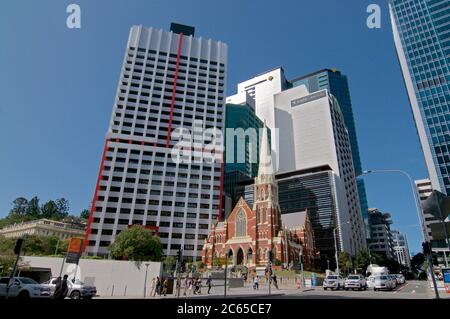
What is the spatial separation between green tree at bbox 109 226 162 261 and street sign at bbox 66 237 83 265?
25.0 m

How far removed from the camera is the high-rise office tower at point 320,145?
353 ft

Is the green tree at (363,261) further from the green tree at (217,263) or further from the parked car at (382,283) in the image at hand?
the parked car at (382,283)

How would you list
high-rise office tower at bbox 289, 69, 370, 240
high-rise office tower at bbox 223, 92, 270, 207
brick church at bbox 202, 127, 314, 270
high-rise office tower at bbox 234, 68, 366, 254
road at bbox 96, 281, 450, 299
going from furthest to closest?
high-rise office tower at bbox 289, 69, 370, 240 < high-rise office tower at bbox 223, 92, 270, 207 < high-rise office tower at bbox 234, 68, 366, 254 < brick church at bbox 202, 127, 314, 270 < road at bbox 96, 281, 450, 299

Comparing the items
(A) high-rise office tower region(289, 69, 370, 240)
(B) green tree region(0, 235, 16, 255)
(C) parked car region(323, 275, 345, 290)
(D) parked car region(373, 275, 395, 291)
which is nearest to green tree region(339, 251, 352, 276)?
(D) parked car region(373, 275, 395, 291)

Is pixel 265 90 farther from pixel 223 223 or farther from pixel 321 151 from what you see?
pixel 223 223

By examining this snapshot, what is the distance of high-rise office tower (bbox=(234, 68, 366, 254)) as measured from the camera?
353 ft

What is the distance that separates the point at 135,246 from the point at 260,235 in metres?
33.5

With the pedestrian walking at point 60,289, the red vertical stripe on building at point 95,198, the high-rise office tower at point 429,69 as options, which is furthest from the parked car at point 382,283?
the high-rise office tower at point 429,69

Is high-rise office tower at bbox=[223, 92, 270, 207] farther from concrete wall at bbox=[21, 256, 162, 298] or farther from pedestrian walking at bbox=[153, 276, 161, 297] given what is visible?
pedestrian walking at bbox=[153, 276, 161, 297]

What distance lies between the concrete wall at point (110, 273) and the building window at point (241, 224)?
45.5m

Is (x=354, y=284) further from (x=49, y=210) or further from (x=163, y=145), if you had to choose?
(x=49, y=210)

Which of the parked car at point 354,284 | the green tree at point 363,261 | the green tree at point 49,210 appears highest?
the green tree at point 49,210

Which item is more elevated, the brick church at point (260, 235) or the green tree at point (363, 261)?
the brick church at point (260, 235)
